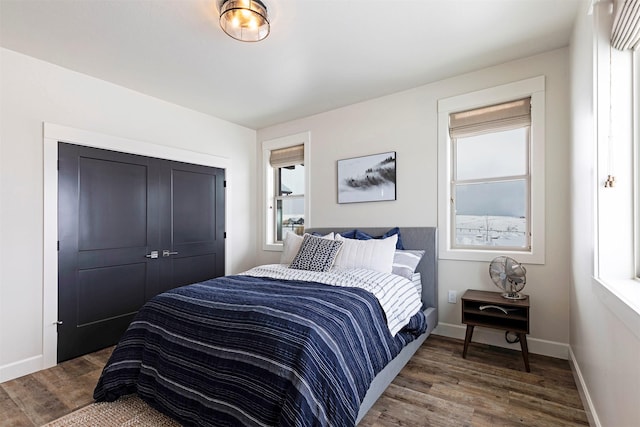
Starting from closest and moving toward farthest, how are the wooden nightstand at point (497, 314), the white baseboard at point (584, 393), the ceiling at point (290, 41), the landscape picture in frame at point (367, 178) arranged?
1. the white baseboard at point (584, 393)
2. the ceiling at point (290, 41)
3. the wooden nightstand at point (497, 314)
4. the landscape picture in frame at point (367, 178)

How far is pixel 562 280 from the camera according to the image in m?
2.56

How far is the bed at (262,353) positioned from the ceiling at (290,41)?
189 centimetres

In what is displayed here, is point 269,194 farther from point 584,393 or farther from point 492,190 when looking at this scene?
point 584,393

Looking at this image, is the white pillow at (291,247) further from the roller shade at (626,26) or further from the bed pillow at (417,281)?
the roller shade at (626,26)

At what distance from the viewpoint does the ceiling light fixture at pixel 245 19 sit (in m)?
1.93

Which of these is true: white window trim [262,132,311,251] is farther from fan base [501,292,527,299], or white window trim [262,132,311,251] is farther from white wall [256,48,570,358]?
fan base [501,292,527,299]

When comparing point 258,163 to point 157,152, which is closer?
point 157,152

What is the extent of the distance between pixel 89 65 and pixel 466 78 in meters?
3.50

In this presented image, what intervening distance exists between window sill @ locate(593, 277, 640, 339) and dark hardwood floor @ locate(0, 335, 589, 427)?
34.2 inches

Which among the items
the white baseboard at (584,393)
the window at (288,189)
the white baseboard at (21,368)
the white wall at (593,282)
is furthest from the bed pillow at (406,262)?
the white baseboard at (21,368)

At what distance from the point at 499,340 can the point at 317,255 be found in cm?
182

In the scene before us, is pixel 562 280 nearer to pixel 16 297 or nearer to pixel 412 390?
pixel 412 390

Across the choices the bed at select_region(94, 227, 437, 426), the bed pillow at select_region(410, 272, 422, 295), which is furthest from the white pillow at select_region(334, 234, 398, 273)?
the bed at select_region(94, 227, 437, 426)

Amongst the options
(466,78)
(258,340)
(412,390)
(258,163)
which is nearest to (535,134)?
(466,78)
